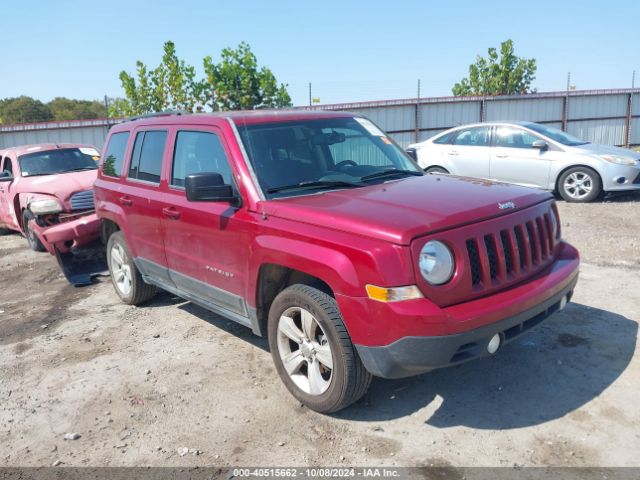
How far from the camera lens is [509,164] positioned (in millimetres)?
10633

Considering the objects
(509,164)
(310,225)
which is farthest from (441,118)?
(310,225)

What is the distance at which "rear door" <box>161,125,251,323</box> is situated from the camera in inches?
158

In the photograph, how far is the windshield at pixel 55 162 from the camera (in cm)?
916

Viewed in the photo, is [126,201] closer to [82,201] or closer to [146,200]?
[146,200]

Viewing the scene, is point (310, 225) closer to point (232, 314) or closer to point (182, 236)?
point (232, 314)

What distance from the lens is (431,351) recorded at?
3.01 m

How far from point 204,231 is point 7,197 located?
678 cm

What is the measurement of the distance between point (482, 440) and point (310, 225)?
64.2 inches

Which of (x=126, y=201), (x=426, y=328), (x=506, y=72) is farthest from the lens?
(x=506, y=72)

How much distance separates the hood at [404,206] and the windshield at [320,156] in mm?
199

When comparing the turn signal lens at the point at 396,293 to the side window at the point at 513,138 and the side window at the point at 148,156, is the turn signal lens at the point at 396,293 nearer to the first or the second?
the side window at the point at 148,156

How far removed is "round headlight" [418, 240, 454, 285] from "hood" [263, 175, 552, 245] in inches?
3.7

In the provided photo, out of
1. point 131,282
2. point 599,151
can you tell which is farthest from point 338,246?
point 599,151

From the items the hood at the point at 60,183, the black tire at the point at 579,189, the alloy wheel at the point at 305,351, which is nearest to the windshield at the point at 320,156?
the alloy wheel at the point at 305,351
